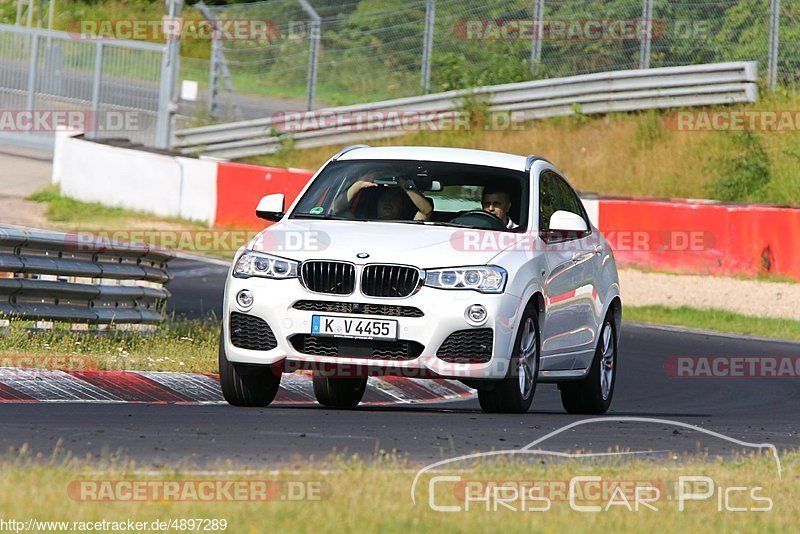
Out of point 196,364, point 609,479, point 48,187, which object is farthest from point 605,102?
point 609,479

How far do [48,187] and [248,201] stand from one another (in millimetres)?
5055

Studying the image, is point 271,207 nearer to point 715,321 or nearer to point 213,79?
point 715,321

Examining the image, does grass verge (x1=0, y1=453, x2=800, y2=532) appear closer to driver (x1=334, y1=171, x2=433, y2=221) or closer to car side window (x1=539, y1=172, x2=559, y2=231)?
driver (x1=334, y1=171, x2=433, y2=221)

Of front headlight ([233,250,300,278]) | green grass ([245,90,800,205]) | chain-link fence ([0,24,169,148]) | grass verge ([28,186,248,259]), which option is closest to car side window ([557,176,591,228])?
front headlight ([233,250,300,278])

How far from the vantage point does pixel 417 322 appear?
9305 mm

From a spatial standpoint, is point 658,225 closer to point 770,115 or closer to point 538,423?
point 770,115

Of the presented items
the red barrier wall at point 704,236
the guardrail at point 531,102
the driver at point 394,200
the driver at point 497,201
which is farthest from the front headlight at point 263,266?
the guardrail at point 531,102

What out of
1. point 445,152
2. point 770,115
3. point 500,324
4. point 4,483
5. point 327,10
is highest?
point 327,10

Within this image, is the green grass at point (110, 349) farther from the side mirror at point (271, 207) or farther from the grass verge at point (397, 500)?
the grass verge at point (397, 500)

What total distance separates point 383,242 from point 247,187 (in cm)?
1567

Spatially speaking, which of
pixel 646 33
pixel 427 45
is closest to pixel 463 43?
pixel 427 45

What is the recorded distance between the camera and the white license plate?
30.5 feet

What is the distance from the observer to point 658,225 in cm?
2139

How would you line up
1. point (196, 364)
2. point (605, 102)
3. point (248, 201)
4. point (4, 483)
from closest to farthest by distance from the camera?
point (4, 483)
point (196, 364)
point (248, 201)
point (605, 102)
